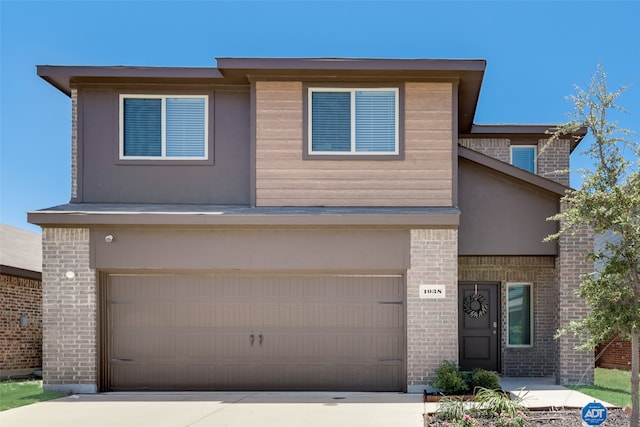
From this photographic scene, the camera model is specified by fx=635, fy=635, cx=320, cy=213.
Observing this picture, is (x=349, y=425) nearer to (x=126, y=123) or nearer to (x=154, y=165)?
(x=154, y=165)

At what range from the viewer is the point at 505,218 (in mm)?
12539

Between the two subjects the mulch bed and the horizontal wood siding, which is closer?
the mulch bed

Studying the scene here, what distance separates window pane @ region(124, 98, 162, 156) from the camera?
12.5 meters

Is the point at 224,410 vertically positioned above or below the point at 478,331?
below

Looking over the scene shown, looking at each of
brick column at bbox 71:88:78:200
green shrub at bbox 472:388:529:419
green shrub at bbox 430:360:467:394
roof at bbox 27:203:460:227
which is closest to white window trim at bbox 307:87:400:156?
roof at bbox 27:203:460:227

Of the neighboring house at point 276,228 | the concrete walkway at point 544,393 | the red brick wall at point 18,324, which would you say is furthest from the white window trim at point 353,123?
the red brick wall at point 18,324

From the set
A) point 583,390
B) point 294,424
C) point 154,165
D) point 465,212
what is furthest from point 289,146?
point 583,390

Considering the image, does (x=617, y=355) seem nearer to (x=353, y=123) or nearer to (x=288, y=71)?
(x=353, y=123)

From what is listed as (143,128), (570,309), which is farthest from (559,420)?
(143,128)

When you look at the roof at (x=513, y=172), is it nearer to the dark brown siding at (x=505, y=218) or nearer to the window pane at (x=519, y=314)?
the dark brown siding at (x=505, y=218)

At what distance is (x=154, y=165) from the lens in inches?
488

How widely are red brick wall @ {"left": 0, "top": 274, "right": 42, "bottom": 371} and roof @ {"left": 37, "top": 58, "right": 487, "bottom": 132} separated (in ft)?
16.6

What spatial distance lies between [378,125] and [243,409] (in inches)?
225

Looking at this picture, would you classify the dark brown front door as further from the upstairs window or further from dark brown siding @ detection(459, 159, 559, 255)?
the upstairs window
